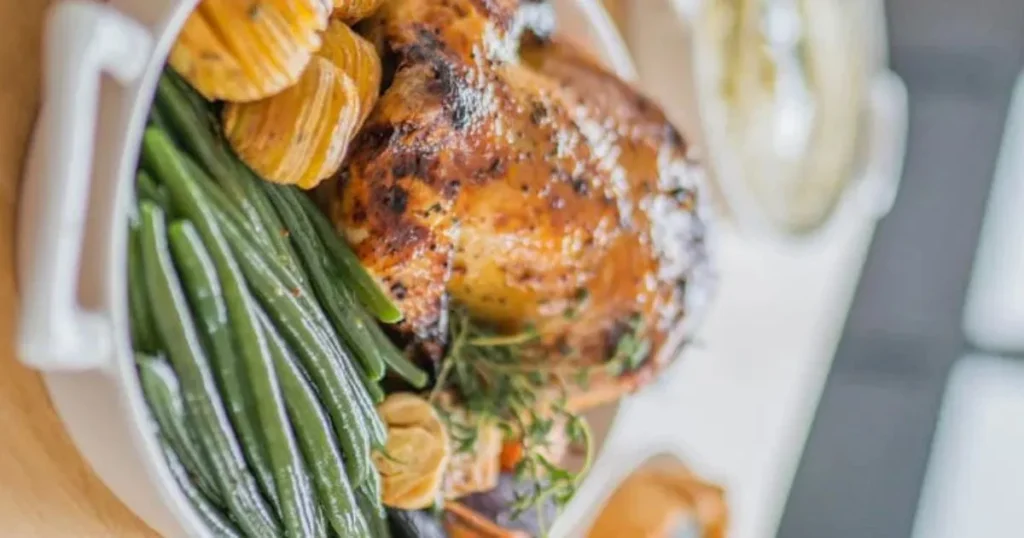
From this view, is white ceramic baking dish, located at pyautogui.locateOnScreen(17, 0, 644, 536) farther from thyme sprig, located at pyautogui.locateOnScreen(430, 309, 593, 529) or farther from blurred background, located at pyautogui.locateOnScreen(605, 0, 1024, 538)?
blurred background, located at pyautogui.locateOnScreen(605, 0, 1024, 538)

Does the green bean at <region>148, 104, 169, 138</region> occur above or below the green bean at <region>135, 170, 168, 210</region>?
above

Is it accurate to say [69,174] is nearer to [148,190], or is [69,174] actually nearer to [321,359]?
[148,190]

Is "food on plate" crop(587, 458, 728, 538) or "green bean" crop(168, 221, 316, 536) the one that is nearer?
"green bean" crop(168, 221, 316, 536)


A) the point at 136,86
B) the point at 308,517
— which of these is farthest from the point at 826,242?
→ the point at 136,86

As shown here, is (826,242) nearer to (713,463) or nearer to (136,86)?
(713,463)

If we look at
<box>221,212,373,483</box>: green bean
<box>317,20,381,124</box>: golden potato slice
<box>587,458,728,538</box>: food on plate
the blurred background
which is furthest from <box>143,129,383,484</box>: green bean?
the blurred background

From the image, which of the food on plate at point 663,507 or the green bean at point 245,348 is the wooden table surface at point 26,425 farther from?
the food on plate at point 663,507

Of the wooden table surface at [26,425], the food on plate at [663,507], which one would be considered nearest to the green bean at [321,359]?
the wooden table surface at [26,425]
